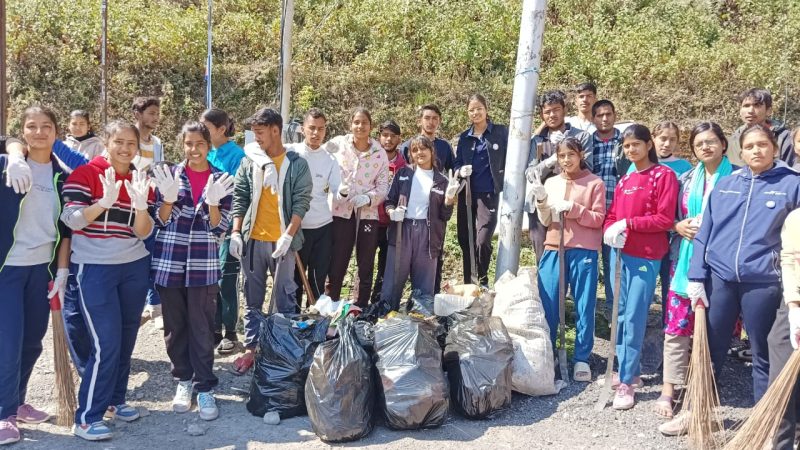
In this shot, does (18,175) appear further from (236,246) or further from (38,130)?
(236,246)

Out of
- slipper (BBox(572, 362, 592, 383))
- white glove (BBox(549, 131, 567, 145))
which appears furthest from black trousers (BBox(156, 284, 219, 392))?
white glove (BBox(549, 131, 567, 145))

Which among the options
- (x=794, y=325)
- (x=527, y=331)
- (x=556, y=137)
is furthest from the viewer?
(x=556, y=137)

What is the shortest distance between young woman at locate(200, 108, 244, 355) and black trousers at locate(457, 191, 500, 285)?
199 cm

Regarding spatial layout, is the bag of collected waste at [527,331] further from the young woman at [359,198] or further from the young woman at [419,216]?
the young woman at [359,198]

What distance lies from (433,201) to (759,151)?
94.4 inches

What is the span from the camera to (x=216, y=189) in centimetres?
392

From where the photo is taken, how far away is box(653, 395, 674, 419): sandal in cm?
400

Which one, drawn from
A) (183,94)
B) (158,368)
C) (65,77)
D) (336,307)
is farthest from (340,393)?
(65,77)

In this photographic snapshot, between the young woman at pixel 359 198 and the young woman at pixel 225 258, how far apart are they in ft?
2.69

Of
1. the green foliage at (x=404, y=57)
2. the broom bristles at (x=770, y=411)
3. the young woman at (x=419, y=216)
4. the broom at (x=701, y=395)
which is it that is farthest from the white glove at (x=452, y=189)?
the green foliage at (x=404, y=57)

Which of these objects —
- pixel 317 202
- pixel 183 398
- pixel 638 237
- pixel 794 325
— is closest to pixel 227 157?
pixel 317 202

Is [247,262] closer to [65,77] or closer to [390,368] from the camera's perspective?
[390,368]

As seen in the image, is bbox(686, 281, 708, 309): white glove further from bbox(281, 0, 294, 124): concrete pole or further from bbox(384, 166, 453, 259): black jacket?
bbox(281, 0, 294, 124): concrete pole

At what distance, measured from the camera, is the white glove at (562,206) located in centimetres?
442
